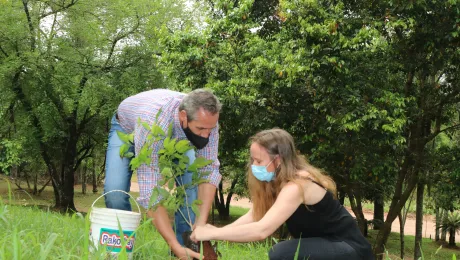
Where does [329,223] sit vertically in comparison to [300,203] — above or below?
below

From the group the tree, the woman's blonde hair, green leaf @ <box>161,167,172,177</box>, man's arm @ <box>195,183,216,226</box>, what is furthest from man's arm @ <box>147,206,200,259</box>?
the tree

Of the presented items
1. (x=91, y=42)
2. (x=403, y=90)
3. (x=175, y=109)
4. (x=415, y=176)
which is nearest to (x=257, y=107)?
(x=403, y=90)

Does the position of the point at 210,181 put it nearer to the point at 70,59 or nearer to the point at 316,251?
the point at 316,251

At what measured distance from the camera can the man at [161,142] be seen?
3027 mm

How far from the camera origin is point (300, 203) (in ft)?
10.1

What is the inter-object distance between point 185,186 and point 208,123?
0.45 meters

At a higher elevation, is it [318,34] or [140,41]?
[140,41]

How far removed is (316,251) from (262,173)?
623 millimetres

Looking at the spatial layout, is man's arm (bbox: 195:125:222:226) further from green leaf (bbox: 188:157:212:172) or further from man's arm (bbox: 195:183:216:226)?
green leaf (bbox: 188:157:212:172)

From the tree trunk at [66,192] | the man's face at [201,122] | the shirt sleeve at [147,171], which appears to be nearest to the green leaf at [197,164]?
the shirt sleeve at [147,171]

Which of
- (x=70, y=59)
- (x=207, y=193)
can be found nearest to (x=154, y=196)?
(x=207, y=193)

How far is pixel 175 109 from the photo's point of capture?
3.35 meters

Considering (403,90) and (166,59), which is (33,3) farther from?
(403,90)

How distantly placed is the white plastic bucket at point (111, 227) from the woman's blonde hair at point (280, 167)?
0.90 m
